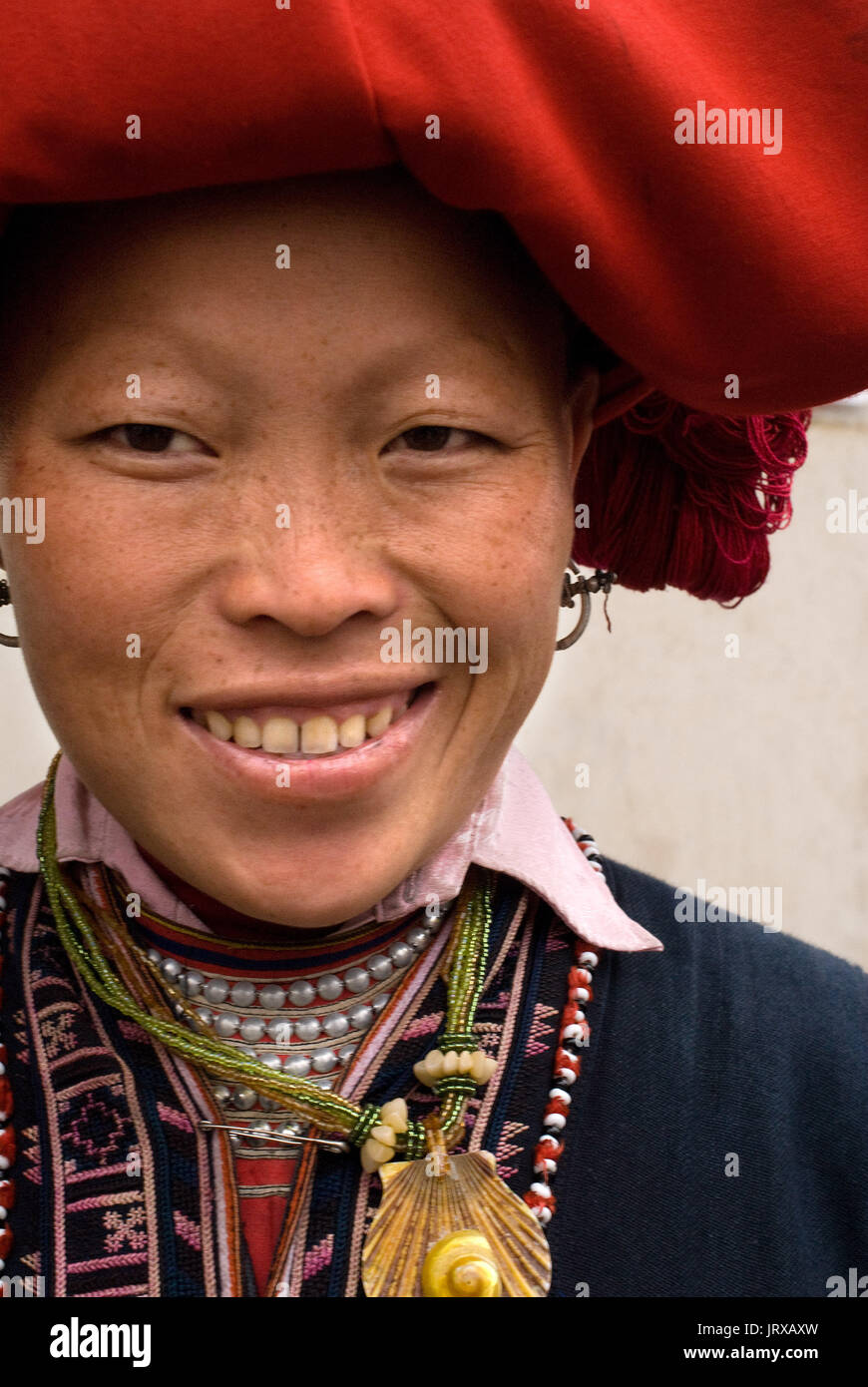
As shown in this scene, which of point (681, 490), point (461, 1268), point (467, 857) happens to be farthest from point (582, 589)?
point (461, 1268)

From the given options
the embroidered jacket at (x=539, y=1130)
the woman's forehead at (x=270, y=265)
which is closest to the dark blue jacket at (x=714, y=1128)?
the embroidered jacket at (x=539, y=1130)

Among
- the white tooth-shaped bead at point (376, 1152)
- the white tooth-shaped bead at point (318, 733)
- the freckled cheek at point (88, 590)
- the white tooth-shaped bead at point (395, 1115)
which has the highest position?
the freckled cheek at point (88, 590)

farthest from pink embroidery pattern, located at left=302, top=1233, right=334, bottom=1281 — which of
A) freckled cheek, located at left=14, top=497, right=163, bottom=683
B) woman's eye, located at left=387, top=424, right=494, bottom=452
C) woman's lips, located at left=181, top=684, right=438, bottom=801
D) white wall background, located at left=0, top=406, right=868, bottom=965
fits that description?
white wall background, located at left=0, top=406, right=868, bottom=965

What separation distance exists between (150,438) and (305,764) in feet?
0.84

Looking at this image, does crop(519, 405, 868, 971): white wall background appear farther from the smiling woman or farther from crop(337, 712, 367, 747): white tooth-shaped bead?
crop(337, 712, 367, 747): white tooth-shaped bead

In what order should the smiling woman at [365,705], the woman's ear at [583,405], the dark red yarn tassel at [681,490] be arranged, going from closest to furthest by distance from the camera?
the smiling woman at [365,705] < the woman's ear at [583,405] < the dark red yarn tassel at [681,490]

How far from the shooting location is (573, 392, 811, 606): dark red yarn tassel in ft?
4.53

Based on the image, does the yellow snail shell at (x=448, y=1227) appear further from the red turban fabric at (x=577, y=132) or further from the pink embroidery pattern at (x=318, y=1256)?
the red turban fabric at (x=577, y=132)

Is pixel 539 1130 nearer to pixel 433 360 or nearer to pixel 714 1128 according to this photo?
pixel 714 1128

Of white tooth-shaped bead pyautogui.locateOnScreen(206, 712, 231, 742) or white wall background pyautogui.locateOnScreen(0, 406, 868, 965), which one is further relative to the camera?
white wall background pyautogui.locateOnScreen(0, 406, 868, 965)

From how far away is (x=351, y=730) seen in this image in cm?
113

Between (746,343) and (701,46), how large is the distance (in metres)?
0.20

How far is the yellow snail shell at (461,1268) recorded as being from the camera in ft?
3.70

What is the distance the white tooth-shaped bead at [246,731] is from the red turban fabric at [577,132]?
0.37 m
